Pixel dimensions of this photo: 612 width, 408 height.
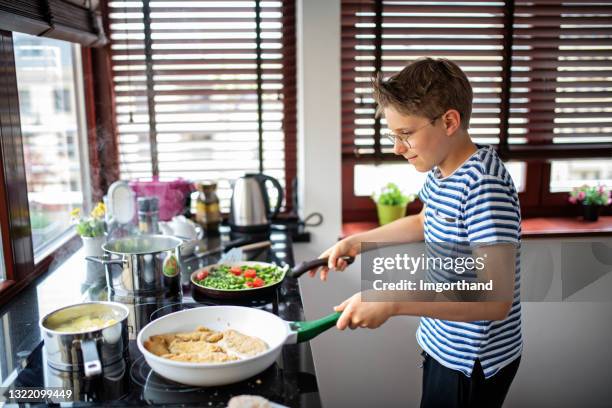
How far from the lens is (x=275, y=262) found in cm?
183

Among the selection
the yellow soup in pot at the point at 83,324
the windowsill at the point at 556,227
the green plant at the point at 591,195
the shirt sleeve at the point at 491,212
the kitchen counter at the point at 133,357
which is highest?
the shirt sleeve at the point at 491,212

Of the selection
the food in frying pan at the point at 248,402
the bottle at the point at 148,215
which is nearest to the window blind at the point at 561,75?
the bottle at the point at 148,215

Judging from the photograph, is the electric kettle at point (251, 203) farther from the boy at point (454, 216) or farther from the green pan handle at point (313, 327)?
the green pan handle at point (313, 327)

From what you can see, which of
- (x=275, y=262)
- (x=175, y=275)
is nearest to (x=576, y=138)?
(x=275, y=262)

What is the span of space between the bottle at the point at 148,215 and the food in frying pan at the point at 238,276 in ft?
1.23

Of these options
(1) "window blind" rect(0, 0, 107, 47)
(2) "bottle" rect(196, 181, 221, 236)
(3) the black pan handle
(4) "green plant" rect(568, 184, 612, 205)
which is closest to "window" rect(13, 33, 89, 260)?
(1) "window blind" rect(0, 0, 107, 47)

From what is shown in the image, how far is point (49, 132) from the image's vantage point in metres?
1.96

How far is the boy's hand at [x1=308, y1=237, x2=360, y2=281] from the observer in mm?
1423

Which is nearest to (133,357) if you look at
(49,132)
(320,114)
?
(49,132)

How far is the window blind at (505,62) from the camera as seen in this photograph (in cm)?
220

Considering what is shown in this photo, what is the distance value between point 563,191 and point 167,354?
2.03 metres

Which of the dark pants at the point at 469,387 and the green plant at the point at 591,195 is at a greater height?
the green plant at the point at 591,195

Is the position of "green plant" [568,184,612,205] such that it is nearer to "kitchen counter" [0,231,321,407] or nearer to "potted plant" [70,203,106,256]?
"kitchen counter" [0,231,321,407]

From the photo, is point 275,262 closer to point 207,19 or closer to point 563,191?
point 207,19
